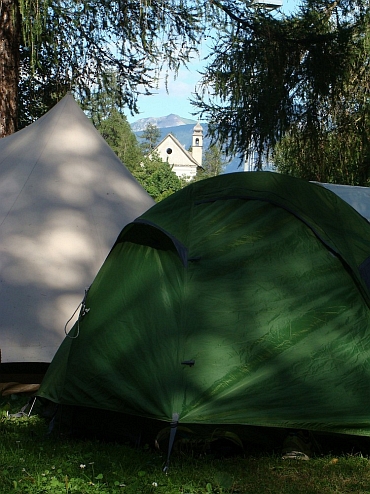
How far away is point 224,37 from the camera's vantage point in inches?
517

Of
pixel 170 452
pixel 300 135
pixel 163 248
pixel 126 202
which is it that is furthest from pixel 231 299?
pixel 300 135

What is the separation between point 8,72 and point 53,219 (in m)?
5.15

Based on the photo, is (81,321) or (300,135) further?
(300,135)

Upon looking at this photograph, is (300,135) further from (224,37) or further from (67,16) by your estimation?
(67,16)

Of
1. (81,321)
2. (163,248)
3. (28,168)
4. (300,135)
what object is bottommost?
(81,321)

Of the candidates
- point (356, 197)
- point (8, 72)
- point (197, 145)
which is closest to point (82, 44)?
point (8, 72)

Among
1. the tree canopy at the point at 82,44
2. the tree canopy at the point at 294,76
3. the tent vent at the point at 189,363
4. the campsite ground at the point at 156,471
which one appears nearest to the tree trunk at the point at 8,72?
the tree canopy at the point at 82,44

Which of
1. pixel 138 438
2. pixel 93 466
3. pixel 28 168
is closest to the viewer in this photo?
pixel 93 466

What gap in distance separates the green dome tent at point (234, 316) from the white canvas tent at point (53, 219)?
1320mm

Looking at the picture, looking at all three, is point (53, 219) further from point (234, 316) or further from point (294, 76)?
point (294, 76)

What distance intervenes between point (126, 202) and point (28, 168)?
1034 mm

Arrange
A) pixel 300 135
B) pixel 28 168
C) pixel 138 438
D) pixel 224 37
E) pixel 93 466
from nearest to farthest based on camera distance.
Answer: pixel 93 466 < pixel 138 438 < pixel 28 168 < pixel 224 37 < pixel 300 135

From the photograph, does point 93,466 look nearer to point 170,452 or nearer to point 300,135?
point 170,452

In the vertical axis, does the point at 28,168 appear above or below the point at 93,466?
above
